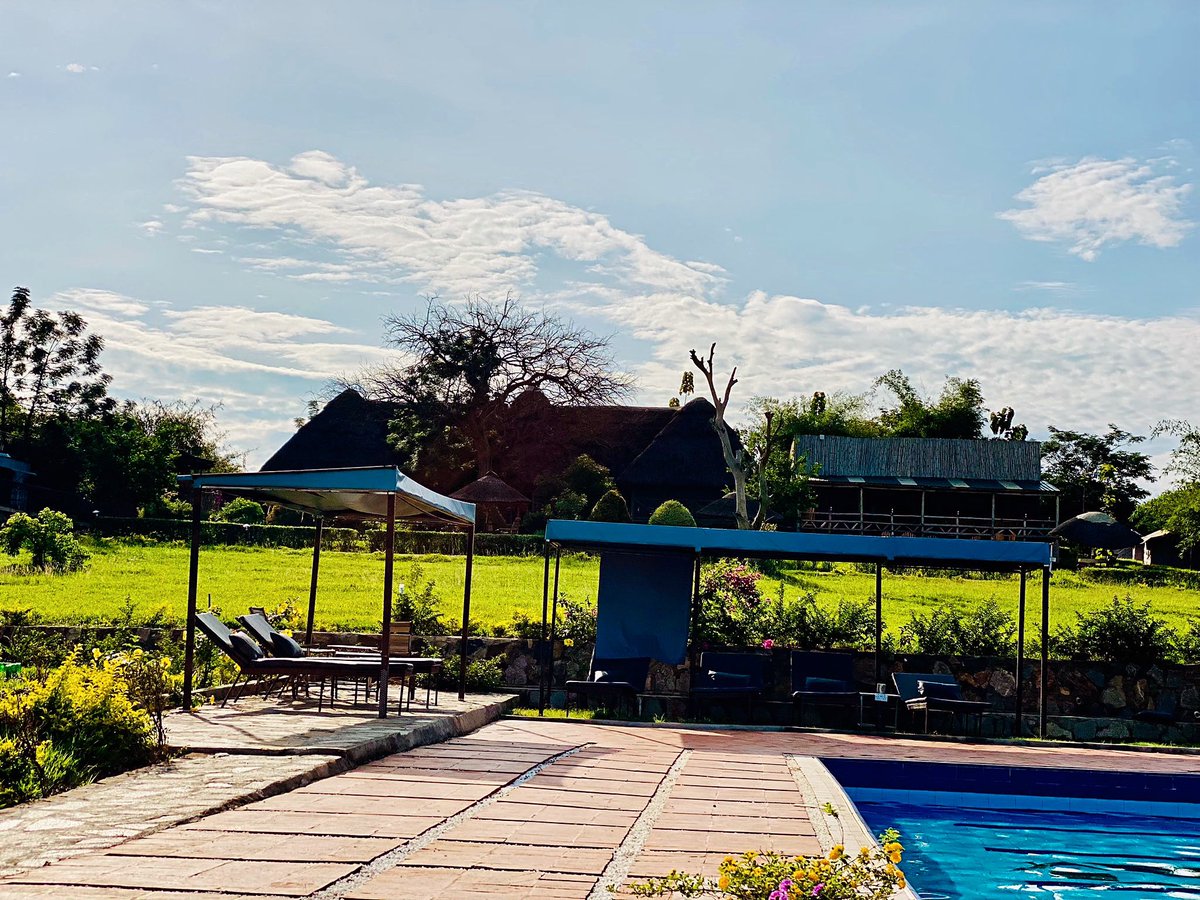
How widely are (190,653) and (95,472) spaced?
24.0 meters

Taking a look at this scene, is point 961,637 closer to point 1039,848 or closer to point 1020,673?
point 1020,673

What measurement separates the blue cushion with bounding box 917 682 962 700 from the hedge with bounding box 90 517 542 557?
15.5m

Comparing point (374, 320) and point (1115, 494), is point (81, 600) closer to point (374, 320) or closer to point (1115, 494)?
point (374, 320)

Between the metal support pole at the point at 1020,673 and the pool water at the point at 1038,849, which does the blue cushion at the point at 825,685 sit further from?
the pool water at the point at 1038,849

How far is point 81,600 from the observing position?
17.2 m

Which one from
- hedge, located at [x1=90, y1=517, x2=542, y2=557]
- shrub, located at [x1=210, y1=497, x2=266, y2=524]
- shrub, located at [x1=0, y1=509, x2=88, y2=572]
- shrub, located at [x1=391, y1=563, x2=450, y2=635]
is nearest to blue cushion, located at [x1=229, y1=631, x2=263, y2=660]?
shrub, located at [x1=391, y1=563, x2=450, y2=635]

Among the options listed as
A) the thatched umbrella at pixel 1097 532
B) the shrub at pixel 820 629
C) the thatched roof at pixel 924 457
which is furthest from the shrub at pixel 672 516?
the thatched roof at pixel 924 457

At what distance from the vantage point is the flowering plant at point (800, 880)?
12.8ft

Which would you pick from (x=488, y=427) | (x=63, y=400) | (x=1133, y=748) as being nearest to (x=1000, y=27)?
(x=1133, y=748)

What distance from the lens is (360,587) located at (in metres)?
20.7

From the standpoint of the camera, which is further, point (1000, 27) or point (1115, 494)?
point (1115, 494)

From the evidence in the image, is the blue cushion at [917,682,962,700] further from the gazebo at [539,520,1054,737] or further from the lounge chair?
the lounge chair

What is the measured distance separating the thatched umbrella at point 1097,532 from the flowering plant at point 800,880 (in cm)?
3399

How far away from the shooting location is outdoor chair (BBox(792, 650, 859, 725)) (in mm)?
12664
